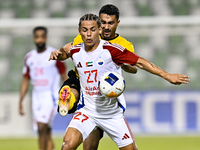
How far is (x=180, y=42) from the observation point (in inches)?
499

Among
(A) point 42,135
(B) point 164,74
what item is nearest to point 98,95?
(B) point 164,74

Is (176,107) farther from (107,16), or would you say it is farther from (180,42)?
(107,16)

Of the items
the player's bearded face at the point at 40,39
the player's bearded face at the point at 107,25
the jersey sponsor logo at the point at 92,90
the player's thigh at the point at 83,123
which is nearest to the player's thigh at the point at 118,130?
the player's thigh at the point at 83,123

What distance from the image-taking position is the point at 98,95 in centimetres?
480

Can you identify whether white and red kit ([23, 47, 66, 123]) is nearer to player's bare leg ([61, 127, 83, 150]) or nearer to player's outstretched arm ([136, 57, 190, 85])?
player's bare leg ([61, 127, 83, 150])

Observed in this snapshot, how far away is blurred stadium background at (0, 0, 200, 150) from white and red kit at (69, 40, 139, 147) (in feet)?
21.1

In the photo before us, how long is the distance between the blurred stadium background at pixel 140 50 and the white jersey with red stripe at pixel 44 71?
3394mm

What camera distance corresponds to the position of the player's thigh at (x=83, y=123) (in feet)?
15.0

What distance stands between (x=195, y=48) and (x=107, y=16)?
26.5ft

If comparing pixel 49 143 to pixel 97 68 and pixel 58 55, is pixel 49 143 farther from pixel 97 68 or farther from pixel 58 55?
pixel 97 68

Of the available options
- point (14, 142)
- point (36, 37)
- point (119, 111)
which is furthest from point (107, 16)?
point (14, 142)

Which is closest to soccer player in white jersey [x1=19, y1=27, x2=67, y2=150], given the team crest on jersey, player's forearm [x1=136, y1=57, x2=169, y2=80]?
the team crest on jersey

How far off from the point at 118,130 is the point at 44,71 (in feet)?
11.4

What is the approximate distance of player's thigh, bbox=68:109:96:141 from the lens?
Result: 15.0ft
